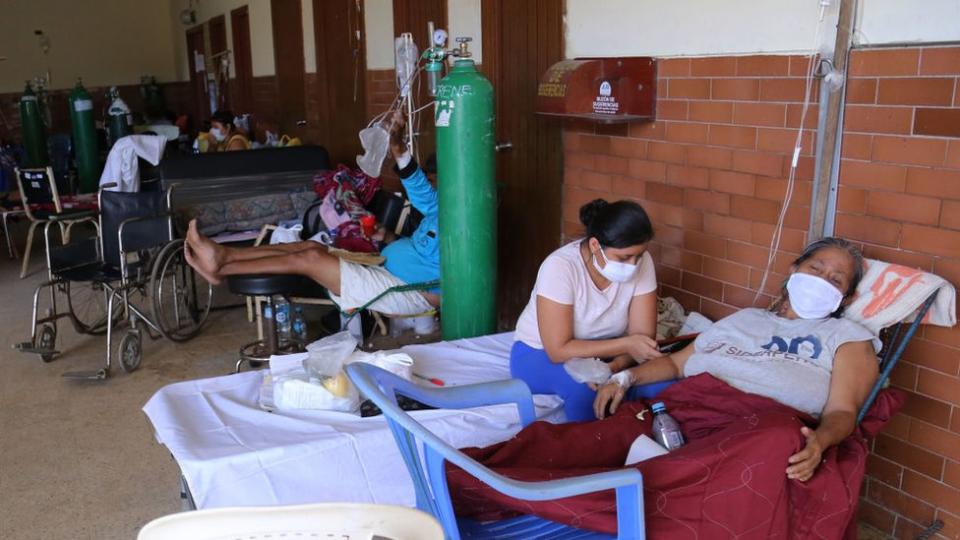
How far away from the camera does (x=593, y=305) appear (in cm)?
258

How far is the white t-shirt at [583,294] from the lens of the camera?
250 cm

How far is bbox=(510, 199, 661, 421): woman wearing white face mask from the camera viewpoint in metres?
2.43

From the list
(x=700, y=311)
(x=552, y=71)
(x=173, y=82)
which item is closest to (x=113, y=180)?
(x=552, y=71)

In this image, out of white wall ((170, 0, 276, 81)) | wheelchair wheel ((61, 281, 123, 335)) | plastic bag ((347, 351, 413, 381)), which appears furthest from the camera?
white wall ((170, 0, 276, 81))

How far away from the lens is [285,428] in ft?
7.75

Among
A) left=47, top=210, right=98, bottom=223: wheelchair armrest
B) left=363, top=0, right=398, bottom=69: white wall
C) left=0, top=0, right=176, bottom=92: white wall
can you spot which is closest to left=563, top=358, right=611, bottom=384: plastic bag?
left=363, top=0, right=398, bottom=69: white wall

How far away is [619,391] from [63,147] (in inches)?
305

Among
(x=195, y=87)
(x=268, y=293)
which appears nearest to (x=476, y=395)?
(x=268, y=293)

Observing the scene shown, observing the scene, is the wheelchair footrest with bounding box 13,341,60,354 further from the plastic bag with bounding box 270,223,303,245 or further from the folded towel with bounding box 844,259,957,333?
the folded towel with bounding box 844,259,957,333

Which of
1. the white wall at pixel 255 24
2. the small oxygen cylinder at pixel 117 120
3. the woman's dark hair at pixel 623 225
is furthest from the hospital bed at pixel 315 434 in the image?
the small oxygen cylinder at pixel 117 120

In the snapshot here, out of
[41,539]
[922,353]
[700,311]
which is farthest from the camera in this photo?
[700,311]

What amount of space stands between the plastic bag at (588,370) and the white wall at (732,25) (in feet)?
3.65

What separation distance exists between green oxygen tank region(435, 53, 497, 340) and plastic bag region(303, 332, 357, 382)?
725mm

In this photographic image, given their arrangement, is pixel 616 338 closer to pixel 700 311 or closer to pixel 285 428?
pixel 700 311
